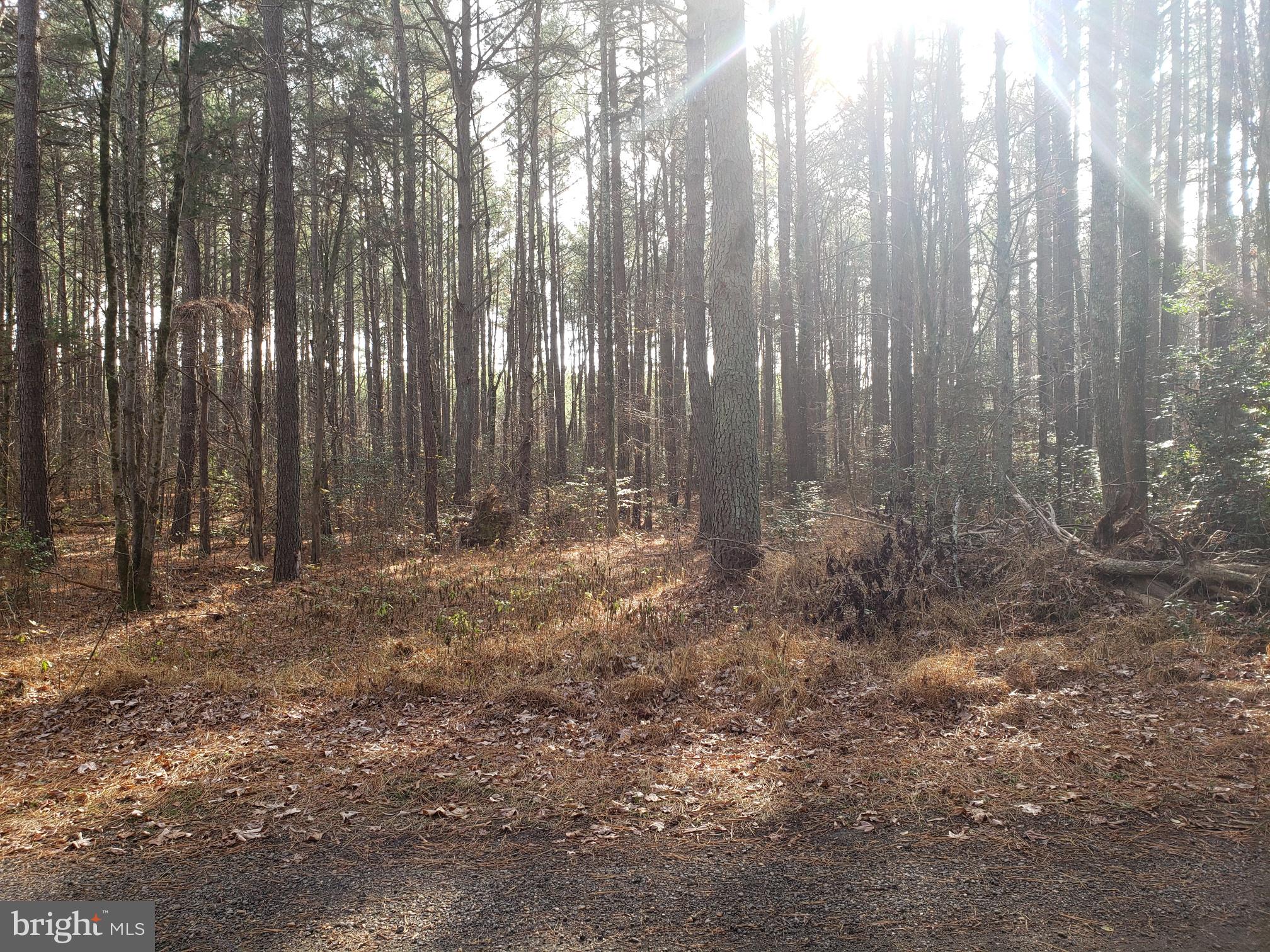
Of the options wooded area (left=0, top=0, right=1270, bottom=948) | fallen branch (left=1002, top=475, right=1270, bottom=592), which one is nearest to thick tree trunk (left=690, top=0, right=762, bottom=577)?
wooded area (left=0, top=0, right=1270, bottom=948)

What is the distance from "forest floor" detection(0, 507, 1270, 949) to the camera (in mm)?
2859

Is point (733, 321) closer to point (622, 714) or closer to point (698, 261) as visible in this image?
point (698, 261)

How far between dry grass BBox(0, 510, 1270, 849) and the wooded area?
0.05m

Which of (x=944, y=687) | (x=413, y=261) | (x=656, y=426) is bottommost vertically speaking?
(x=944, y=687)

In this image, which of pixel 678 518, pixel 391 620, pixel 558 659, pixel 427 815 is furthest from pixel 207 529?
pixel 427 815

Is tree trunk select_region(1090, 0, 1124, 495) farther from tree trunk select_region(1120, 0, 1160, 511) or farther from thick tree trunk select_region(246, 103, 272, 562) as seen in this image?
thick tree trunk select_region(246, 103, 272, 562)

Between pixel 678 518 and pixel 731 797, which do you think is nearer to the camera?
→ pixel 731 797

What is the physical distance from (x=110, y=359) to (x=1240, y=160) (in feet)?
86.9

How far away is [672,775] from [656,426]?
58.0 feet

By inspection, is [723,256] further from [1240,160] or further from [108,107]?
[1240,160]

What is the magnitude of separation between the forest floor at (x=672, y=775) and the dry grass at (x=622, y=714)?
3cm

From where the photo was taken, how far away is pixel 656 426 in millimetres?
21531

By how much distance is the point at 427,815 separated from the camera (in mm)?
3795

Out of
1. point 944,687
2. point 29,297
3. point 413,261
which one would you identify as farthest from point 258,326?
point 944,687
